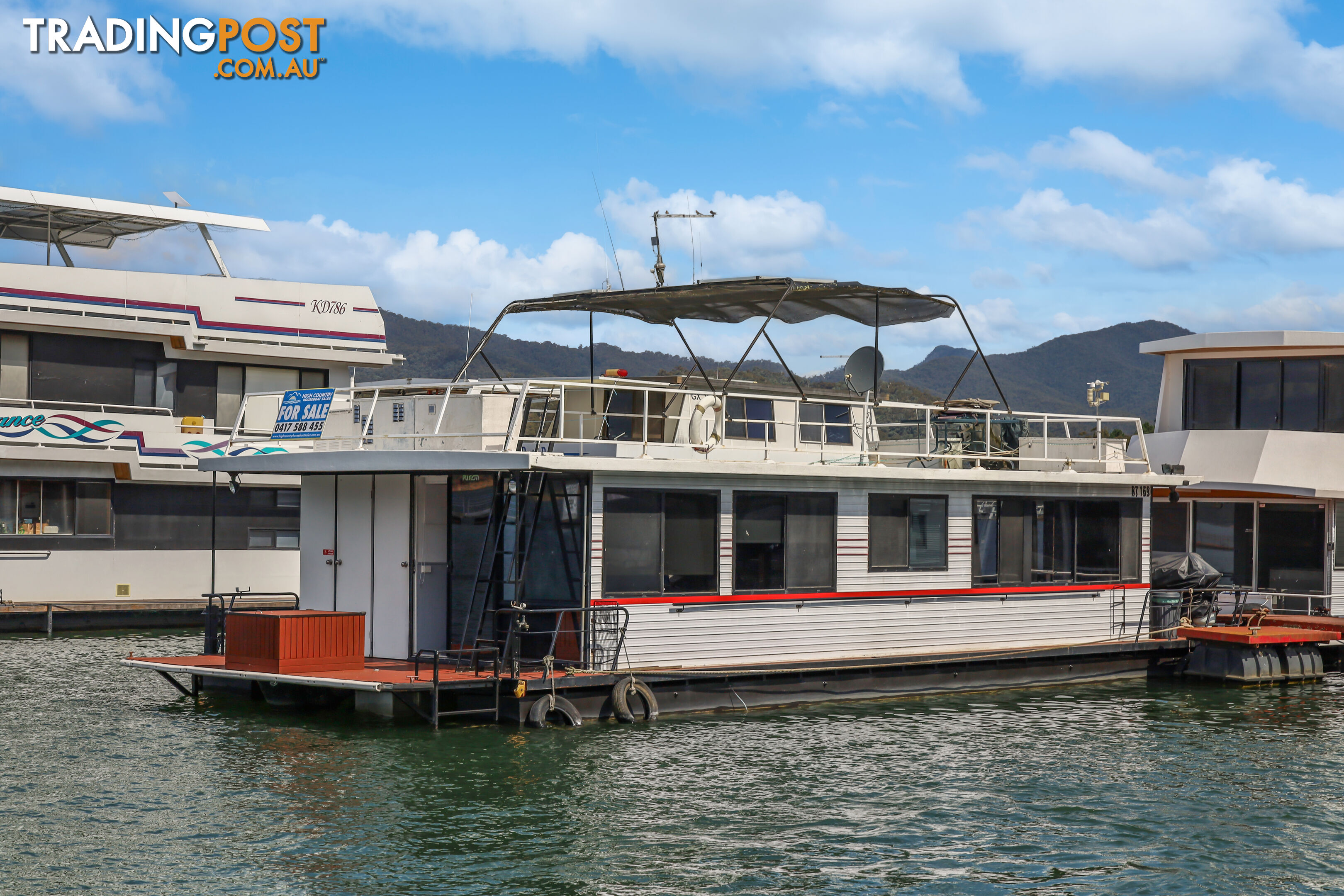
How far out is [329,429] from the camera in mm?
17438

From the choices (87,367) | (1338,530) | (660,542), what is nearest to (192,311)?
(87,367)

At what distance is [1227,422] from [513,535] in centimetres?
1543

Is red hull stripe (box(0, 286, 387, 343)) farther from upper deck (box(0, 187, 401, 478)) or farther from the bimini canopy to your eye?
the bimini canopy

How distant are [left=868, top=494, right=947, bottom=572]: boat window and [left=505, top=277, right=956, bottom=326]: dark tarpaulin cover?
101 inches

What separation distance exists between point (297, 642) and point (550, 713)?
2.94 metres

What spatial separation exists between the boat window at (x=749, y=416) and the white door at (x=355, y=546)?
17.3 ft

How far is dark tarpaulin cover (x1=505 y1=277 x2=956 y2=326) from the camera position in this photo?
17734 millimetres

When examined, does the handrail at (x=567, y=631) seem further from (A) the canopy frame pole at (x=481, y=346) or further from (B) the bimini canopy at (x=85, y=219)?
(B) the bimini canopy at (x=85, y=219)

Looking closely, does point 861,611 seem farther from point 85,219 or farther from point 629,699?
point 85,219

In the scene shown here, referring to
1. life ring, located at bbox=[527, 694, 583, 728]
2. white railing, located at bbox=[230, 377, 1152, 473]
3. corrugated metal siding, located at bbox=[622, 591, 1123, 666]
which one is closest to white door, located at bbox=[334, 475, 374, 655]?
white railing, located at bbox=[230, 377, 1152, 473]

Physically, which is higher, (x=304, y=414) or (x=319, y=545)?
(x=304, y=414)

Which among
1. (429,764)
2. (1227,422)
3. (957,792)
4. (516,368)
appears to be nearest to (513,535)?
(429,764)

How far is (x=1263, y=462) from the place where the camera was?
22.9 meters

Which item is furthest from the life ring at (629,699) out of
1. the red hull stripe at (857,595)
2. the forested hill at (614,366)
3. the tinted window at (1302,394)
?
the forested hill at (614,366)
